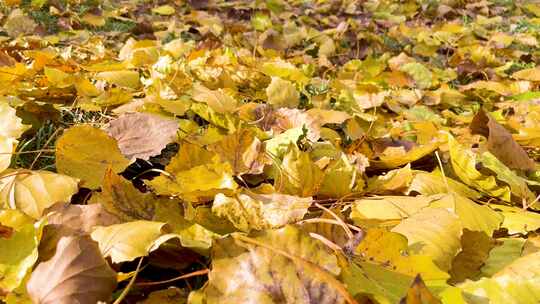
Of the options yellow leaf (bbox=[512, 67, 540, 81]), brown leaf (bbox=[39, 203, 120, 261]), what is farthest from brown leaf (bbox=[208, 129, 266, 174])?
yellow leaf (bbox=[512, 67, 540, 81])

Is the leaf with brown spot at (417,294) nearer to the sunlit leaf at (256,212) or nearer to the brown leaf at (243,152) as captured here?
the sunlit leaf at (256,212)

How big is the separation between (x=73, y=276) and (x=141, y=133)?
0.43 m

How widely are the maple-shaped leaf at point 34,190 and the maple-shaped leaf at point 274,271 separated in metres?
0.30

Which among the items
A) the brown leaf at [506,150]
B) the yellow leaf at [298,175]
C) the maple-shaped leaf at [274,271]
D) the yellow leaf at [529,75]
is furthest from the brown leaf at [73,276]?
the yellow leaf at [529,75]

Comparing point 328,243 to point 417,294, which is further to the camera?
point 328,243

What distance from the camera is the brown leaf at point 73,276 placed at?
0.55 m

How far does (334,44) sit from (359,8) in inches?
38.6

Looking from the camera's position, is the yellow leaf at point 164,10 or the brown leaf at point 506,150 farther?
the yellow leaf at point 164,10

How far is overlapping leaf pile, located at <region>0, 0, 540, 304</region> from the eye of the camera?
58cm

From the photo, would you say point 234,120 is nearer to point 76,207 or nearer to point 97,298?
point 76,207

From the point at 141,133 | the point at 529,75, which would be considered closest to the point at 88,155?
the point at 141,133

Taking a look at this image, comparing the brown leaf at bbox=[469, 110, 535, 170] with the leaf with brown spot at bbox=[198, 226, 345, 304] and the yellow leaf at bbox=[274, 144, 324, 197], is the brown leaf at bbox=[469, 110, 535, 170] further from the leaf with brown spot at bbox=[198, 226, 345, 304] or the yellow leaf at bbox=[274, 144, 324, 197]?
the leaf with brown spot at bbox=[198, 226, 345, 304]

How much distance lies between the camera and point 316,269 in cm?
56

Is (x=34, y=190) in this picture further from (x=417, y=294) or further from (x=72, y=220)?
(x=417, y=294)
